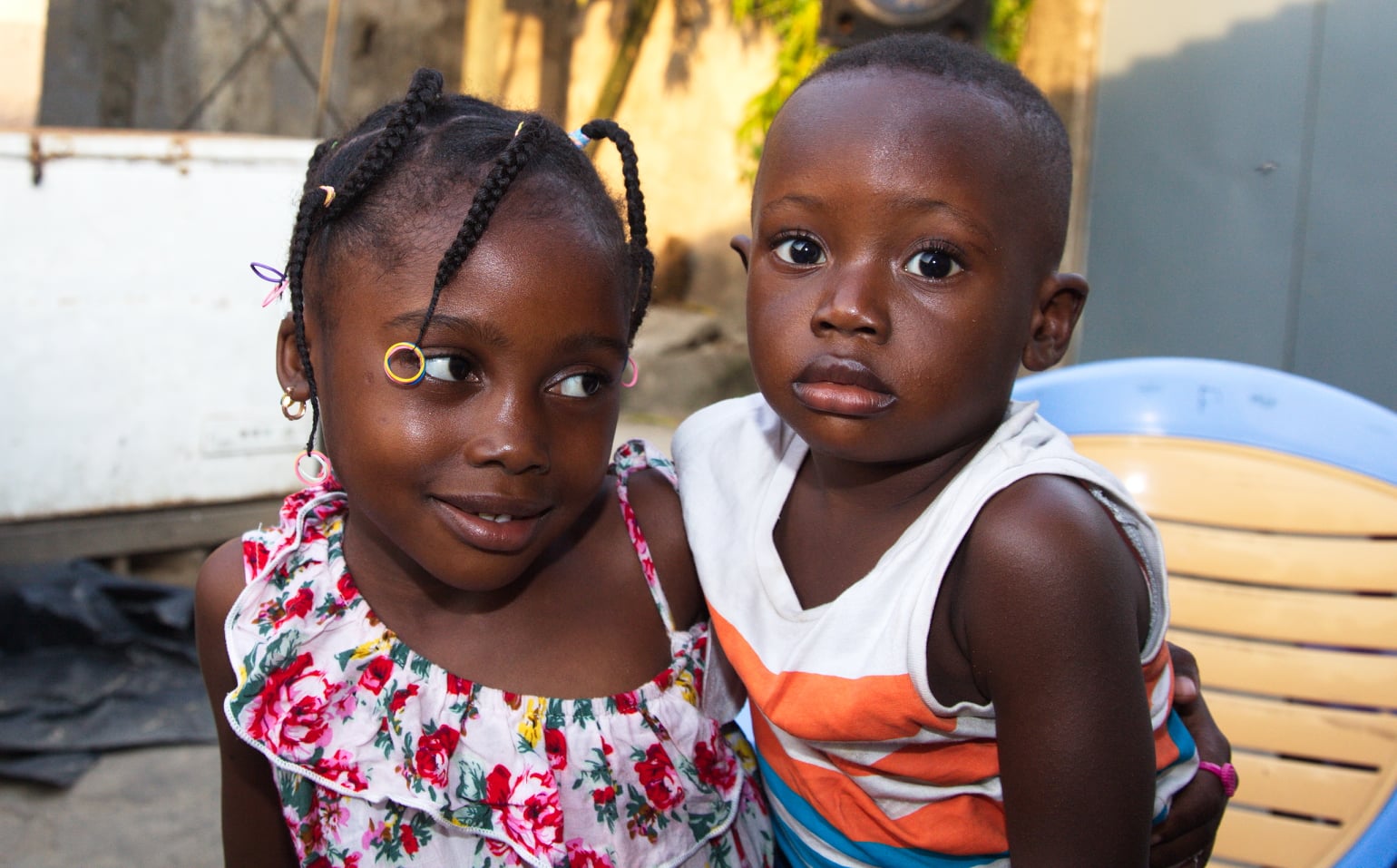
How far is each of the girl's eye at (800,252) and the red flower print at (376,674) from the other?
2.13ft

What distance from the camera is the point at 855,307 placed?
1086 millimetres

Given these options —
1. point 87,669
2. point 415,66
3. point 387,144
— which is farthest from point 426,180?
point 415,66

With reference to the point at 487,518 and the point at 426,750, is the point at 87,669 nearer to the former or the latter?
the point at 426,750

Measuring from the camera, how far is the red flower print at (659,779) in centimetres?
133

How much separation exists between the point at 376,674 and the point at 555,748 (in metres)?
0.23

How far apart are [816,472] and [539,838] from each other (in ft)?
1.72

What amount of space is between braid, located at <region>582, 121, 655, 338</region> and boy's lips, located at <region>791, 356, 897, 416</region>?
1.04 ft

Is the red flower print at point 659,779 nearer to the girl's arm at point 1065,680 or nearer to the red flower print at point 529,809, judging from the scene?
the red flower print at point 529,809

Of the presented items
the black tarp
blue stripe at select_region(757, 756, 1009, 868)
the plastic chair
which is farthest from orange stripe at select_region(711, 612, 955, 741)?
the black tarp

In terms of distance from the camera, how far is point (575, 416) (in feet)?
4.04

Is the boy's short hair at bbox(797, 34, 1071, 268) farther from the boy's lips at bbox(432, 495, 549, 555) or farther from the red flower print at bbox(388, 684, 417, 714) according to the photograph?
the red flower print at bbox(388, 684, 417, 714)

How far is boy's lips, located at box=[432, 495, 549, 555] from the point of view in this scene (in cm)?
118

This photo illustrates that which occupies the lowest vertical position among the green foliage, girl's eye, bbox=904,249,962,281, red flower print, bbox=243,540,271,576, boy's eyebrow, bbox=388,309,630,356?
red flower print, bbox=243,540,271,576

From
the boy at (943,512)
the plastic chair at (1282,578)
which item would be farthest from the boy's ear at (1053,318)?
the plastic chair at (1282,578)
